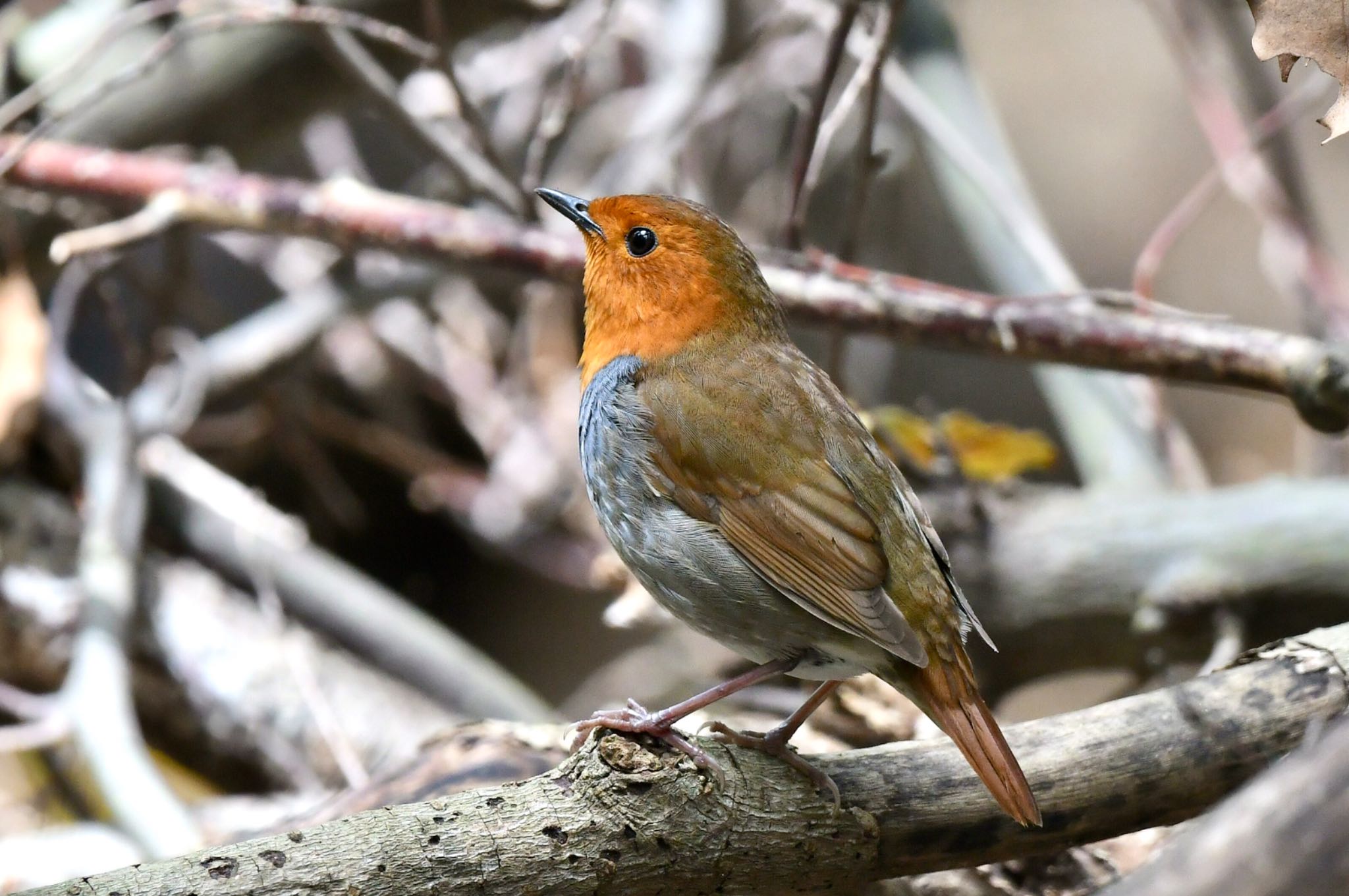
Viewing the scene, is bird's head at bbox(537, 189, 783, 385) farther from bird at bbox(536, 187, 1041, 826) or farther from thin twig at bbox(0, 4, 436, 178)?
thin twig at bbox(0, 4, 436, 178)

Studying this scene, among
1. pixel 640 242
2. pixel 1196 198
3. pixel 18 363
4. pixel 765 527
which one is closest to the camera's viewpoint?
pixel 765 527

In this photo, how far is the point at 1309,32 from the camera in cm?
166

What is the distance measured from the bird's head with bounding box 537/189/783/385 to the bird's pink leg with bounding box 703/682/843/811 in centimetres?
83

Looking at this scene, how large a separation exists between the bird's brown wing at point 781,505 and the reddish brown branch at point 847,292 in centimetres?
99

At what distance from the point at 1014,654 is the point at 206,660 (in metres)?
2.82

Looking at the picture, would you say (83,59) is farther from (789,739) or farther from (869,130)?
(789,739)

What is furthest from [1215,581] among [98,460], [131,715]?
[98,460]

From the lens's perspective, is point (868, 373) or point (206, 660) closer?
point (206, 660)

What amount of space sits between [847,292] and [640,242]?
28.8 inches

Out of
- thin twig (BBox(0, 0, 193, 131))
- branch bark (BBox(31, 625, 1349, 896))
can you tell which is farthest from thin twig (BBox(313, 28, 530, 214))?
branch bark (BBox(31, 625, 1349, 896))

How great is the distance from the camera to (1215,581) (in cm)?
353

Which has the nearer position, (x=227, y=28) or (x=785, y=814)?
(x=785, y=814)

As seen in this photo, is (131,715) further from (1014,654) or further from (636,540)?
(1014,654)

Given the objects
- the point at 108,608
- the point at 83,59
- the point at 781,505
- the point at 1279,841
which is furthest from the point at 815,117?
the point at 108,608
